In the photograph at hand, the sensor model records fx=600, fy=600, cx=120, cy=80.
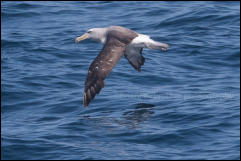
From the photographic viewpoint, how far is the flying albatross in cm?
1338

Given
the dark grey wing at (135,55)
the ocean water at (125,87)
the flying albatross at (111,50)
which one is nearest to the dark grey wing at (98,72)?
the flying albatross at (111,50)

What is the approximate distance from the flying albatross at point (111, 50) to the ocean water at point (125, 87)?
36.0 inches

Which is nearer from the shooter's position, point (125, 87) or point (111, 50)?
point (111, 50)

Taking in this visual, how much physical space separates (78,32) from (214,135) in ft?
33.7

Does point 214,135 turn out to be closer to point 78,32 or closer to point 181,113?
point 181,113

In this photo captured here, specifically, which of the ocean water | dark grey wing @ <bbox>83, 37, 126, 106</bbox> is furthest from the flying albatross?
the ocean water

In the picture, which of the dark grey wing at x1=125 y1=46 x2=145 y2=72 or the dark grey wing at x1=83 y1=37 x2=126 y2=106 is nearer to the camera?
the dark grey wing at x1=83 y1=37 x2=126 y2=106

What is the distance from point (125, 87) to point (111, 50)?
297cm

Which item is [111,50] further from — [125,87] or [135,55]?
[125,87]

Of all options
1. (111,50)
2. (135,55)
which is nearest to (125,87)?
(135,55)

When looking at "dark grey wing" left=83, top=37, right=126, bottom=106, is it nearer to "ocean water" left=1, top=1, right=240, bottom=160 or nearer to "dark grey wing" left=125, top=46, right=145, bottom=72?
"ocean water" left=1, top=1, right=240, bottom=160

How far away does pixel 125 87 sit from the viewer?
54.6ft

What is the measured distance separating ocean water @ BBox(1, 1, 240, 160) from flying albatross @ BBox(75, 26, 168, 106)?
3.00 ft

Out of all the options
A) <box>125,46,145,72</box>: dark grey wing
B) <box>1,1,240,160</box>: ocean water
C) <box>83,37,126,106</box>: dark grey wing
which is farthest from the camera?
<box>125,46,145,72</box>: dark grey wing
